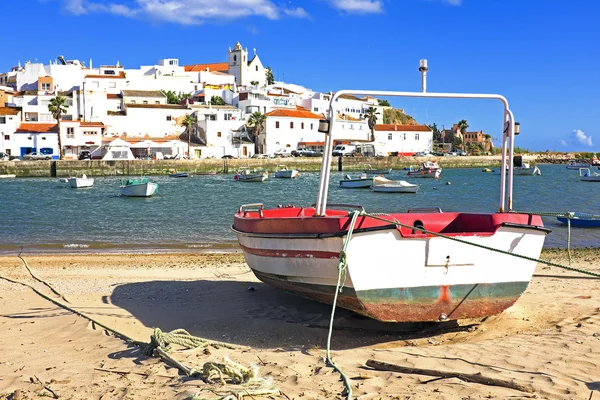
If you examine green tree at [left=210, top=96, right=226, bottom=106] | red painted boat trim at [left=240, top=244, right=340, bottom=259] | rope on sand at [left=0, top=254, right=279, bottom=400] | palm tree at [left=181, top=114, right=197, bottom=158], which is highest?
green tree at [left=210, top=96, right=226, bottom=106]

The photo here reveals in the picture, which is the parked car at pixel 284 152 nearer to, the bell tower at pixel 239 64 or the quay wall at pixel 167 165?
the quay wall at pixel 167 165

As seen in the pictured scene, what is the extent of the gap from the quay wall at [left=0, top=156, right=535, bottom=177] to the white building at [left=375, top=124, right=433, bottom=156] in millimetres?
10355

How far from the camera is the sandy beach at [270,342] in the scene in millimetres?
5246

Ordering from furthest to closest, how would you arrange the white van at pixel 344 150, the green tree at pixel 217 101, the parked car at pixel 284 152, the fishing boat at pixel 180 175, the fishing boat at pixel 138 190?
1. the green tree at pixel 217 101
2. the parked car at pixel 284 152
3. the white van at pixel 344 150
4. the fishing boat at pixel 180 175
5. the fishing boat at pixel 138 190

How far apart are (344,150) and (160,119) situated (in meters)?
25.5

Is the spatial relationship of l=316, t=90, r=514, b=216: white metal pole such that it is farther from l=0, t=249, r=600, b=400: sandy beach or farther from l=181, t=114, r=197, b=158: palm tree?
l=181, t=114, r=197, b=158: palm tree

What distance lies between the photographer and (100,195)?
1613 inches

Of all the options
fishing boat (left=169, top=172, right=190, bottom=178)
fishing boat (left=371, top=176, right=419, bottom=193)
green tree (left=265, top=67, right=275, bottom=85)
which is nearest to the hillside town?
fishing boat (left=169, top=172, right=190, bottom=178)

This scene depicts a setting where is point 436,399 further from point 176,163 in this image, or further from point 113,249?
point 176,163

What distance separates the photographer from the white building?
97312mm

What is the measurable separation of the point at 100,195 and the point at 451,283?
122 ft

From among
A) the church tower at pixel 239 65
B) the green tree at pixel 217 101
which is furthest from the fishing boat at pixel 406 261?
the church tower at pixel 239 65

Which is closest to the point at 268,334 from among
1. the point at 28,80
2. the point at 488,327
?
the point at 488,327

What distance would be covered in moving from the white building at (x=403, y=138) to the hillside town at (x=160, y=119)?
162 mm
